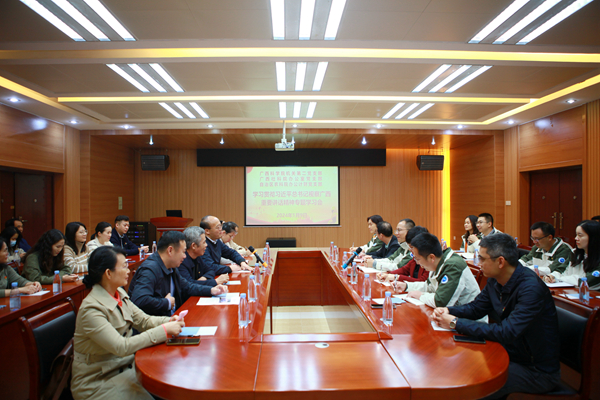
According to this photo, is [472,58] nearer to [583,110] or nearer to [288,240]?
[583,110]

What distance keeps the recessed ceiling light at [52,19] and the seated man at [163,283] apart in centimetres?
222

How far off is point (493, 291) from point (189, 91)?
15.4 ft

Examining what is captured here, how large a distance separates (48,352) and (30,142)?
5.70 m

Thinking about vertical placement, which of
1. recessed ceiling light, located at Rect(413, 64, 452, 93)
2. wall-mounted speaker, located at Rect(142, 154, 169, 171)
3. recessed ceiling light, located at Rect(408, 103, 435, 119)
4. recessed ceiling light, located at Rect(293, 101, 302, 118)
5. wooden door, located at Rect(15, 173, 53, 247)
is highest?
recessed ceiling light, located at Rect(293, 101, 302, 118)

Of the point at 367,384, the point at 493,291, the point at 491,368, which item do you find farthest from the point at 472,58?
the point at 367,384

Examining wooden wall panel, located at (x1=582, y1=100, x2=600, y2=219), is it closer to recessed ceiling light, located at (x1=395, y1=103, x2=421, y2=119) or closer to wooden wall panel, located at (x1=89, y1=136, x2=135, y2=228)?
recessed ceiling light, located at (x1=395, y1=103, x2=421, y2=119)

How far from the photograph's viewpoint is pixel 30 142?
5.98m

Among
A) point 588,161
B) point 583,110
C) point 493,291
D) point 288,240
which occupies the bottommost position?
point 288,240

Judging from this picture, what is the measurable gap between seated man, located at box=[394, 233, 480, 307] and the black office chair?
7.55ft

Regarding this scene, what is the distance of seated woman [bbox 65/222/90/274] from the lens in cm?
385

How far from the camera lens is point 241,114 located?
21.2 ft

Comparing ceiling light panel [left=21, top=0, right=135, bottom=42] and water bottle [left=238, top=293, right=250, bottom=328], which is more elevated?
ceiling light panel [left=21, top=0, right=135, bottom=42]

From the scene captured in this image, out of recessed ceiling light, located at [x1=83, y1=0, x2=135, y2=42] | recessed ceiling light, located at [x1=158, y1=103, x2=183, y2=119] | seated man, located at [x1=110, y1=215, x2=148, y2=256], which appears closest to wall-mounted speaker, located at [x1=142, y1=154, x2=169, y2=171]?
recessed ceiling light, located at [x1=158, y1=103, x2=183, y2=119]

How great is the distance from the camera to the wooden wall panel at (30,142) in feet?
18.0
